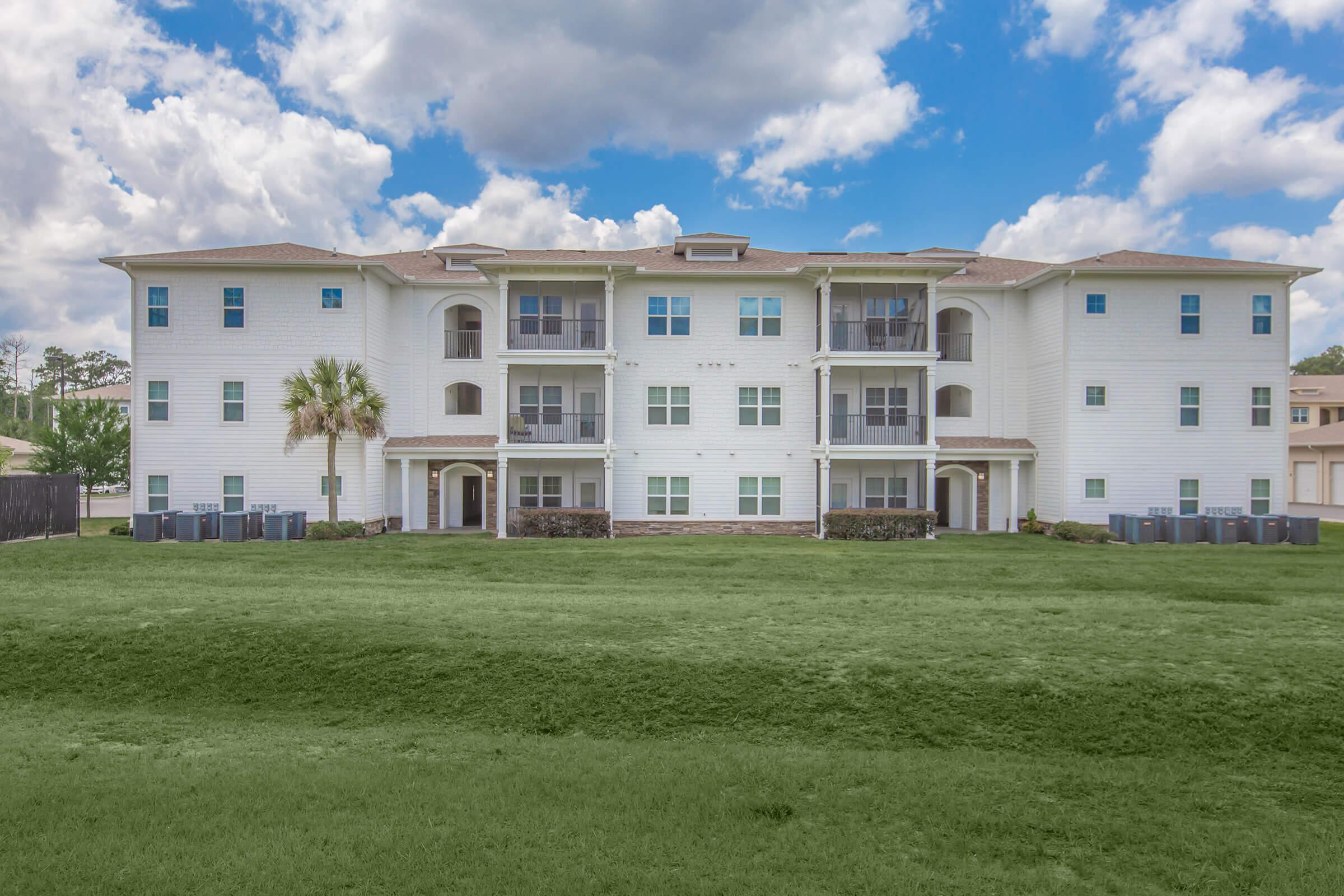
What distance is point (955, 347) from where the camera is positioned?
1047 inches

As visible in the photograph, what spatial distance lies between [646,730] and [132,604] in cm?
809

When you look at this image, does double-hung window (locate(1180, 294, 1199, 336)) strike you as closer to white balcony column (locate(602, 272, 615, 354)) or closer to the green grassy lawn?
the green grassy lawn

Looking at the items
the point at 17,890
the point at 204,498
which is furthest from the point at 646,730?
the point at 204,498

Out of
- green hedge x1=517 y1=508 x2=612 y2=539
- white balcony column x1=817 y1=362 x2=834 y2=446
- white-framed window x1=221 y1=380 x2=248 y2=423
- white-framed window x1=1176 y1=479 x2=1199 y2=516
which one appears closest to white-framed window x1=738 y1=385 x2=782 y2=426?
white balcony column x1=817 y1=362 x2=834 y2=446

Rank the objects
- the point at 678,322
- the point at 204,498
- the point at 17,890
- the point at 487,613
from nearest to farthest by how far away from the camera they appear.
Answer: the point at 17,890 < the point at 487,613 < the point at 204,498 < the point at 678,322

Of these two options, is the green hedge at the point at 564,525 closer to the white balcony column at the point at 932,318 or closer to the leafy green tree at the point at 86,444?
the white balcony column at the point at 932,318

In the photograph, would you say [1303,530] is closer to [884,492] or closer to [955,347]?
[955,347]

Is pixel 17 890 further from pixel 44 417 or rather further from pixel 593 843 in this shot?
pixel 44 417

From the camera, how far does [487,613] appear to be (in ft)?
35.7

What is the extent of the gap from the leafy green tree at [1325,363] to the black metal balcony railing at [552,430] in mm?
79178

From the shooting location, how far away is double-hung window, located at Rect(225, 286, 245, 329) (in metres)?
23.8

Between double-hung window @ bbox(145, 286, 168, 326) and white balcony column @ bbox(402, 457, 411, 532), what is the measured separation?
8054mm

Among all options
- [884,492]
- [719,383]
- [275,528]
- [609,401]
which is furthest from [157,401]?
[884,492]

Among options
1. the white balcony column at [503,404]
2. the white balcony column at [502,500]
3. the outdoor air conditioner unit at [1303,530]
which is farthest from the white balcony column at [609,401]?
the outdoor air conditioner unit at [1303,530]
